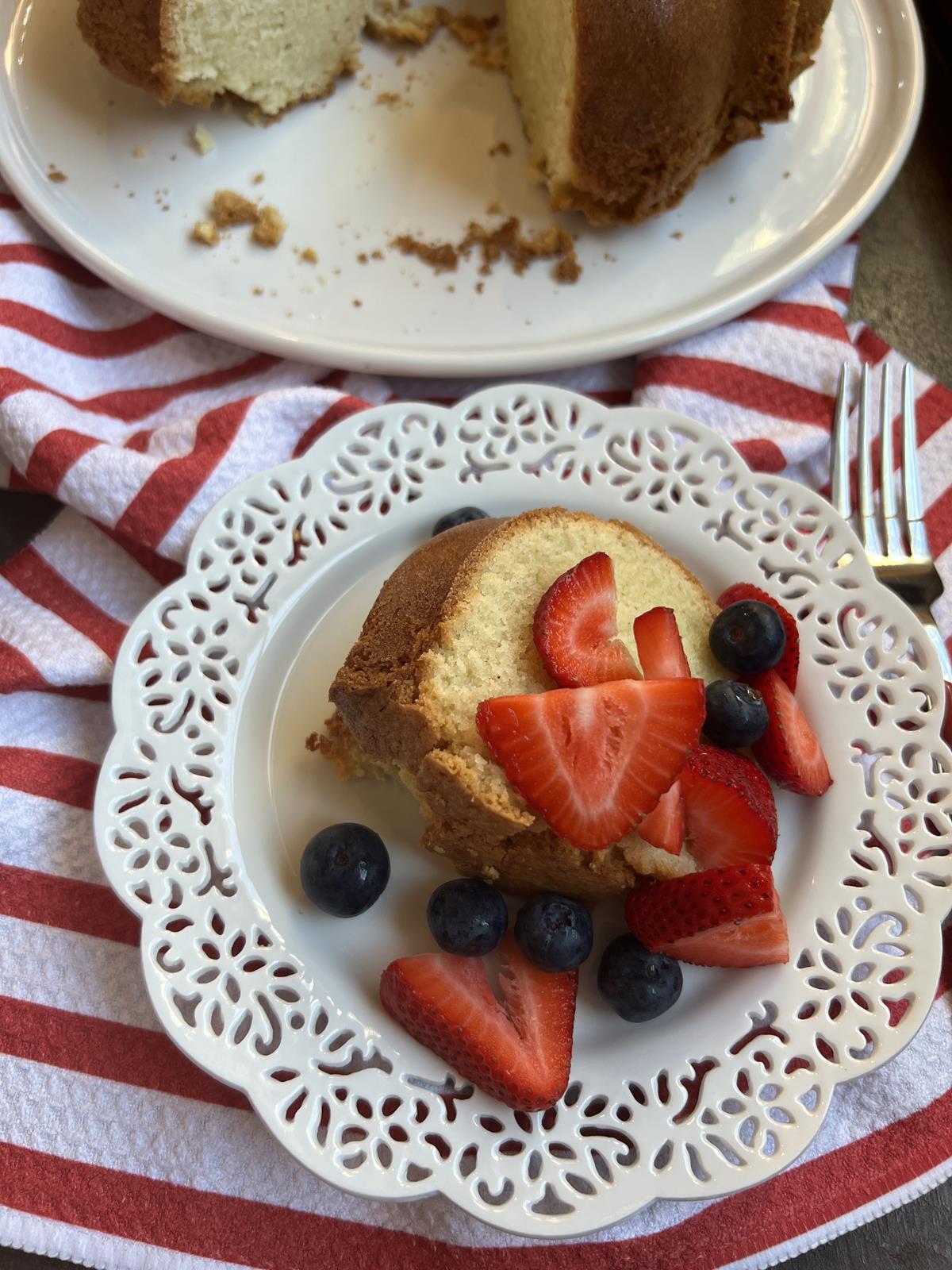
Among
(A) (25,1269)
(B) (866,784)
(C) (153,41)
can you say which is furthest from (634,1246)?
(C) (153,41)

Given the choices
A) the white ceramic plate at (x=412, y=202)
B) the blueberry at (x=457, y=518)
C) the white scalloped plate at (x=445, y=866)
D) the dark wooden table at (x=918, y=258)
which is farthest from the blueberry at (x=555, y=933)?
the dark wooden table at (x=918, y=258)

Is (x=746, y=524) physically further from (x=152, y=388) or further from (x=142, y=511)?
(x=152, y=388)

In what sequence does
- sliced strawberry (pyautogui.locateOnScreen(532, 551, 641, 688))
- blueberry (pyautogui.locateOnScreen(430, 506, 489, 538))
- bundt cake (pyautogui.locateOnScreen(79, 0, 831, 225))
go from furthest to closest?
bundt cake (pyautogui.locateOnScreen(79, 0, 831, 225)), blueberry (pyautogui.locateOnScreen(430, 506, 489, 538)), sliced strawberry (pyautogui.locateOnScreen(532, 551, 641, 688))

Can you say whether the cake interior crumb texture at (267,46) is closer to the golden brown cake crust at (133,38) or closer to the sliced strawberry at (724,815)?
the golden brown cake crust at (133,38)

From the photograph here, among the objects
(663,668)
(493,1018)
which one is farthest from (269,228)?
(493,1018)

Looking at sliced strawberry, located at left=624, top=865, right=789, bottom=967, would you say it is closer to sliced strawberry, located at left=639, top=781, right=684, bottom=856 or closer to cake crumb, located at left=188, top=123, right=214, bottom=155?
sliced strawberry, located at left=639, top=781, right=684, bottom=856

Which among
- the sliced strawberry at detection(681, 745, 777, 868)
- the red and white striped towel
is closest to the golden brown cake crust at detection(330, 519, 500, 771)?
the sliced strawberry at detection(681, 745, 777, 868)
